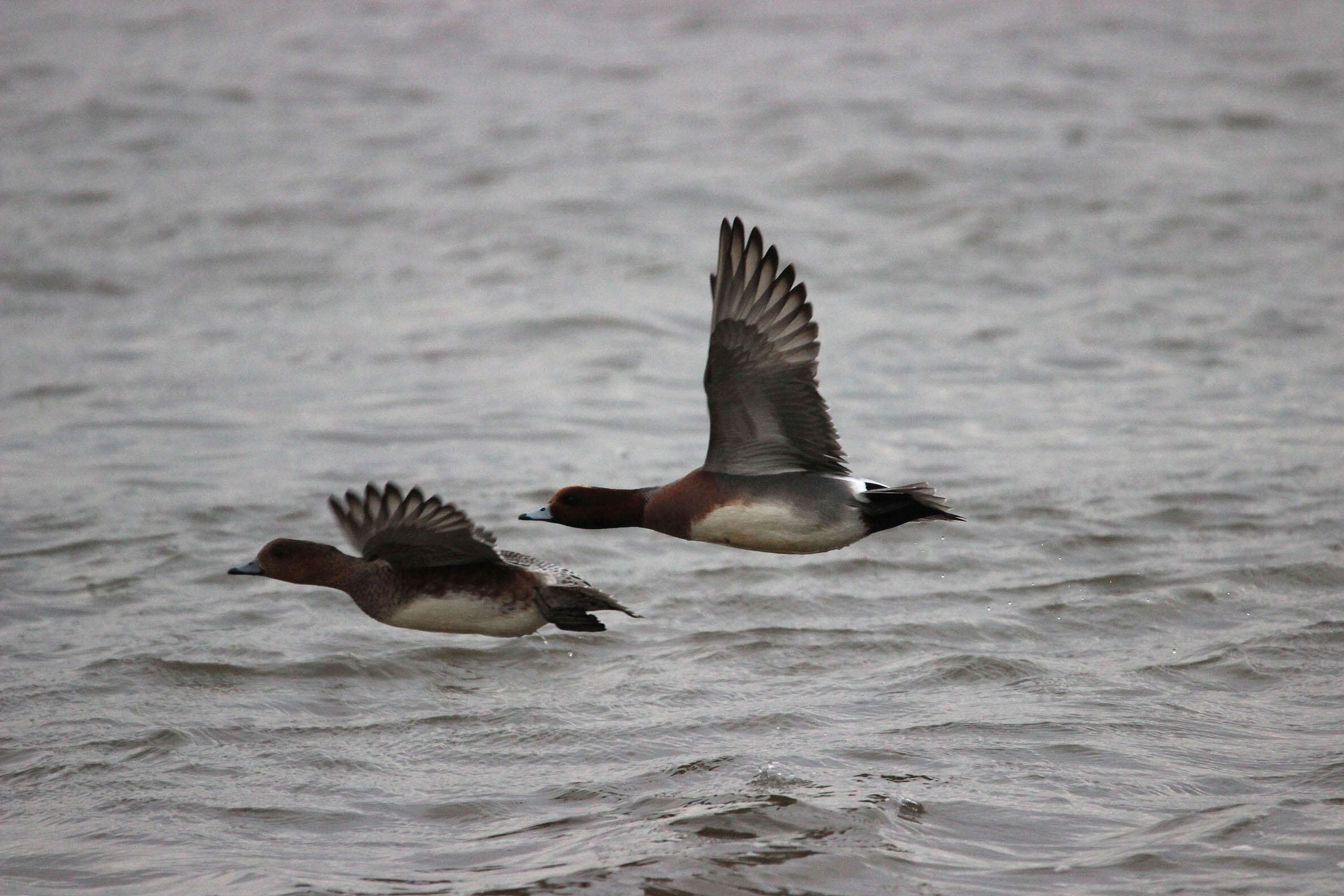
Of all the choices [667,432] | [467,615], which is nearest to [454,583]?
[467,615]

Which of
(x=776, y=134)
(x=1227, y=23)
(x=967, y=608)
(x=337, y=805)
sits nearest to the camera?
(x=337, y=805)

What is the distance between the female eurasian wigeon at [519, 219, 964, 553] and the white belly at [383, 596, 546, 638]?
0.44 meters

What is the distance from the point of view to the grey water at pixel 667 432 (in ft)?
21.2

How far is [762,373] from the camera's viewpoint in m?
6.71

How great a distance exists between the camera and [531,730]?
7.34 metres

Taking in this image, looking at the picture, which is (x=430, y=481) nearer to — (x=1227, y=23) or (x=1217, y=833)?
(x=1217, y=833)

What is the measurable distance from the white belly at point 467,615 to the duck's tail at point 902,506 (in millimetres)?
1357

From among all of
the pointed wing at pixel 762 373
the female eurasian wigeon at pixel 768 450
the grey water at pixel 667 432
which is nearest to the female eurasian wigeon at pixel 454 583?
the female eurasian wigeon at pixel 768 450

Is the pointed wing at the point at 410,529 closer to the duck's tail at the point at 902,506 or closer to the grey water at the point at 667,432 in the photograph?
the grey water at the point at 667,432

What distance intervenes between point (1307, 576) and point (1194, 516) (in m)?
1.10

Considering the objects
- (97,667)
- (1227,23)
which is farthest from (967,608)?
(1227,23)

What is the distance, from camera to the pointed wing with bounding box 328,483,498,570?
5977 mm

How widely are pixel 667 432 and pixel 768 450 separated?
4.73 meters

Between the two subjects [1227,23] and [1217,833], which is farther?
[1227,23]
